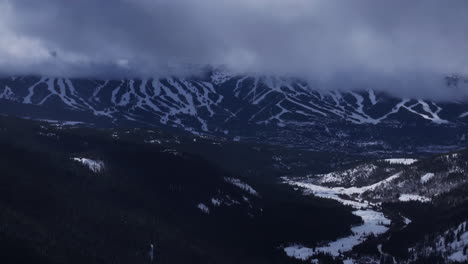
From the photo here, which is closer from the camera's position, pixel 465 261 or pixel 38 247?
pixel 38 247

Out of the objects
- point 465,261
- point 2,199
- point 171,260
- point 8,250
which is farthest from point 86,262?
point 465,261

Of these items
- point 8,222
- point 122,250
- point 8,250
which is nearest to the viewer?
point 8,250

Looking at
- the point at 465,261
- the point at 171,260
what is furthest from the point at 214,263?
the point at 465,261

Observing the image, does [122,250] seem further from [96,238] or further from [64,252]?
[64,252]

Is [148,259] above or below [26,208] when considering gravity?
below

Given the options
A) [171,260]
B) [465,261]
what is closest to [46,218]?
[171,260]

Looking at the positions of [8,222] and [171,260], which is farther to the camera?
[171,260]

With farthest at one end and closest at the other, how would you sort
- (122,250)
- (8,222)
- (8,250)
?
(122,250), (8,222), (8,250)

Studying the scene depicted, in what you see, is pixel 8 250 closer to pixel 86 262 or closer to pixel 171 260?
pixel 86 262
